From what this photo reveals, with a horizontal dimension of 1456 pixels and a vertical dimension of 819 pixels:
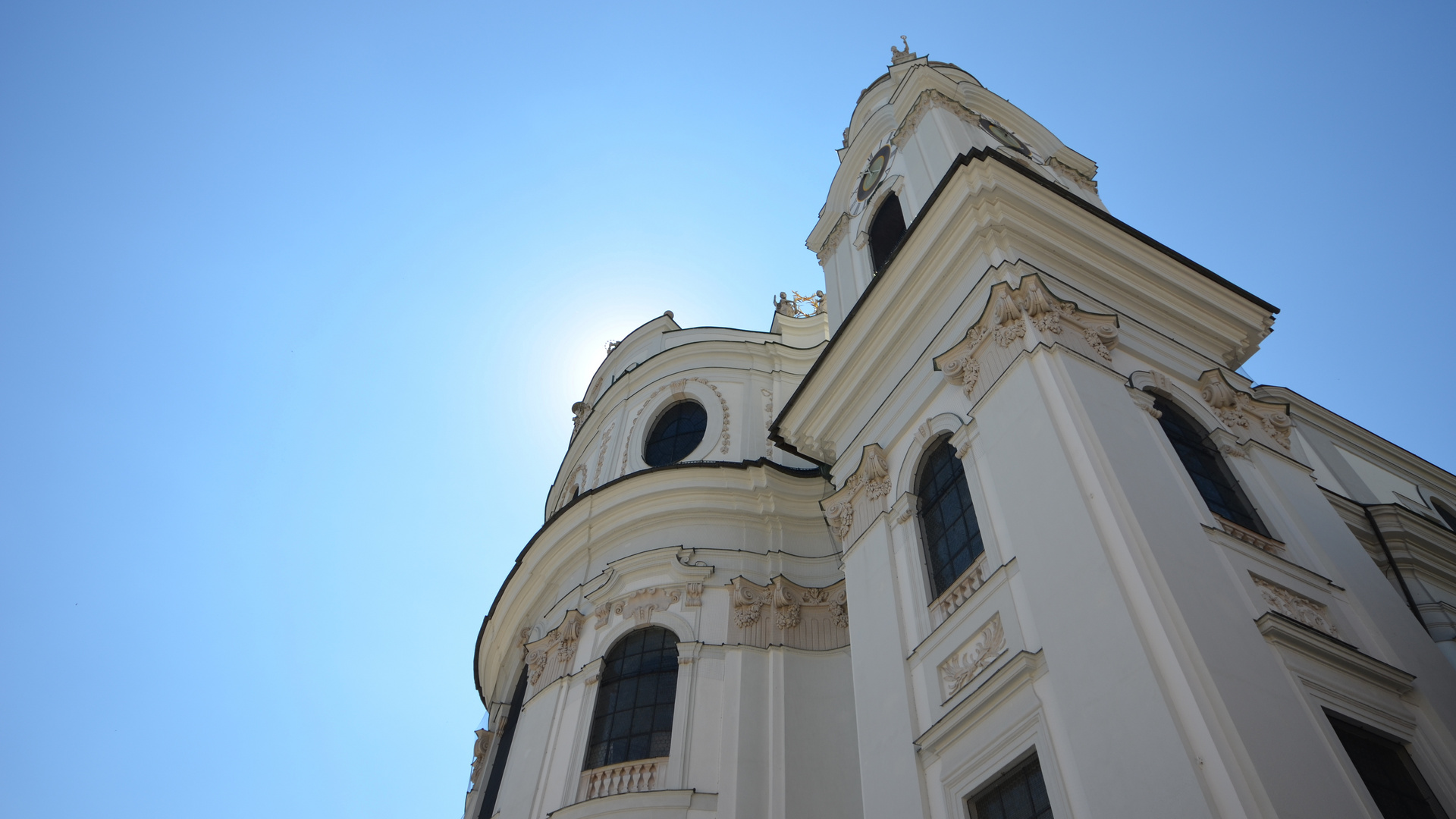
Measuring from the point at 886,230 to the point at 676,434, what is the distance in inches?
257

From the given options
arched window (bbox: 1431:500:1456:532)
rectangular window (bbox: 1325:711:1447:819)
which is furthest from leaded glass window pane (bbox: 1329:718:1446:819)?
arched window (bbox: 1431:500:1456:532)

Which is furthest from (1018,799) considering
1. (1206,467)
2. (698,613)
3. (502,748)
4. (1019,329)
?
(502,748)

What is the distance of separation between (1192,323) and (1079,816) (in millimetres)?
8354

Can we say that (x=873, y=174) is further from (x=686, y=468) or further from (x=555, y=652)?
(x=555, y=652)

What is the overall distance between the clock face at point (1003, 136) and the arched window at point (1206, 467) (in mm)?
8297

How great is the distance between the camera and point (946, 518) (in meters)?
11.4

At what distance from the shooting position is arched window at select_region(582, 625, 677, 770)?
14633mm

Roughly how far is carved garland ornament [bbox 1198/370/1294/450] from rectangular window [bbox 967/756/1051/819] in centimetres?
576

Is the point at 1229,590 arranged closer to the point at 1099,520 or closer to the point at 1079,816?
the point at 1099,520

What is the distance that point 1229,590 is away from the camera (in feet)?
27.6

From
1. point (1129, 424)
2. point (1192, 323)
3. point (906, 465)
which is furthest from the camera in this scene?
point (1192, 323)

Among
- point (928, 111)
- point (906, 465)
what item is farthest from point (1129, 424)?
point (928, 111)

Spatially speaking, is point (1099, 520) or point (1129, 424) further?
point (1129, 424)

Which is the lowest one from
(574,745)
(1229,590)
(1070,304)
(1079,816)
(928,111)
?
(1079,816)
